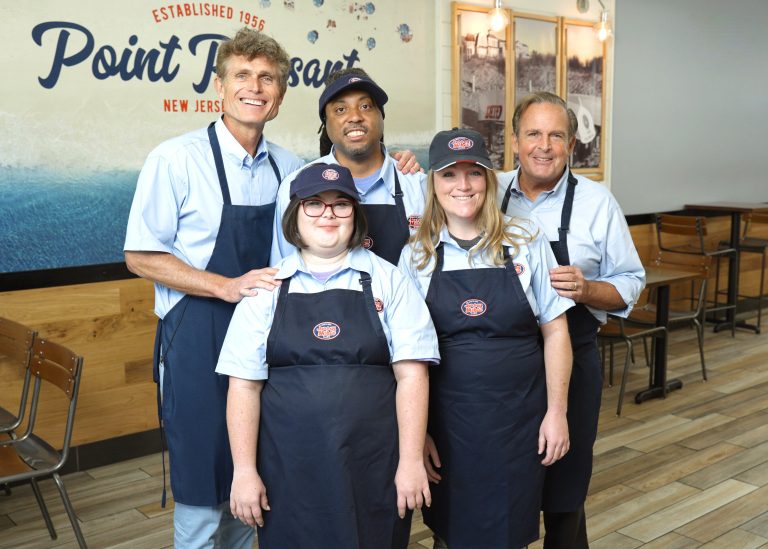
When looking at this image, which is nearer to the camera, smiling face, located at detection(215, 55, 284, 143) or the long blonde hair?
the long blonde hair

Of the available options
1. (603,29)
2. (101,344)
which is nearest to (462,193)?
(101,344)

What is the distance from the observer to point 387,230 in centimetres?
240

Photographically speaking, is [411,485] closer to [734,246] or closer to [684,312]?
[684,312]

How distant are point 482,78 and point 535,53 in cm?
60

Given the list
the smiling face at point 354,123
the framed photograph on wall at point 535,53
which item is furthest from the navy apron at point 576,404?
the framed photograph on wall at point 535,53

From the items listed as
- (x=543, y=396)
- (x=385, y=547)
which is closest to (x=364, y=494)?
(x=385, y=547)

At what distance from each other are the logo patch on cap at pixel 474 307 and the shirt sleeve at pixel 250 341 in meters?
0.48

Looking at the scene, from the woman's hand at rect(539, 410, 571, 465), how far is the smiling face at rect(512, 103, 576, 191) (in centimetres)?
71

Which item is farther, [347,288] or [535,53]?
[535,53]

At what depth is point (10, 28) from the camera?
3.67 m

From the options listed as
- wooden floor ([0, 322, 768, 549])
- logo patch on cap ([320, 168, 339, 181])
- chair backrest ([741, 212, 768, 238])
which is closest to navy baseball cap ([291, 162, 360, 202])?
logo patch on cap ([320, 168, 339, 181])

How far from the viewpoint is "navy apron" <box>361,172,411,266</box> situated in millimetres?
2396

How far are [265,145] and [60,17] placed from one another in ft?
6.43

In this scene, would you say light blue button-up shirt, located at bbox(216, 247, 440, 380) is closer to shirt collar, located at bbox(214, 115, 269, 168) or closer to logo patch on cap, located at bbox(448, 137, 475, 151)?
logo patch on cap, located at bbox(448, 137, 475, 151)
